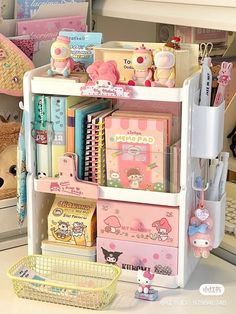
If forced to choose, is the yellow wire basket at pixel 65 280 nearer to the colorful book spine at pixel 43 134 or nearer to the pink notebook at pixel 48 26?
the colorful book spine at pixel 43 134

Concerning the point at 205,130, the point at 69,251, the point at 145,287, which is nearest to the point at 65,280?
the point at 69,251

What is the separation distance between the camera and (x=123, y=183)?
130cm

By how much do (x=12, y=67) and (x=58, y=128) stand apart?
20 centimetres

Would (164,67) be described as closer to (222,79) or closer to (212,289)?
(222,79)

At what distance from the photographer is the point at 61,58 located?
1305 mm

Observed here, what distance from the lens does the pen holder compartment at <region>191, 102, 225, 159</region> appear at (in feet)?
4.06

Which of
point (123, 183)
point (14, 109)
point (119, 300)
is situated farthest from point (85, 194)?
point (14, 109)

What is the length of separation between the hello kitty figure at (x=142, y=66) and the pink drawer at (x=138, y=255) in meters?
0.33

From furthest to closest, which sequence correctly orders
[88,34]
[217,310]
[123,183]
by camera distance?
1. [88,34]
2. [123,183]
3. [217,310]

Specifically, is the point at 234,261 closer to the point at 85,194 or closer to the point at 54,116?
the point at 85,194

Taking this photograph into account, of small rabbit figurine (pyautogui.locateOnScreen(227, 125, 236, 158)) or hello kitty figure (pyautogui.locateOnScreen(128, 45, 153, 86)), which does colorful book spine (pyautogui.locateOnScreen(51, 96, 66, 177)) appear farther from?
Result: small rabbit figurine (pyautogui.locateOnScreen(227, 125, 236, 158))

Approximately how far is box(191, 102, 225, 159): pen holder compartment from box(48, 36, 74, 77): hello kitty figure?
0.28m

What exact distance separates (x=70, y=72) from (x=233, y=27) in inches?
13.7

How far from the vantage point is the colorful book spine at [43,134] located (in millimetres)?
1331
